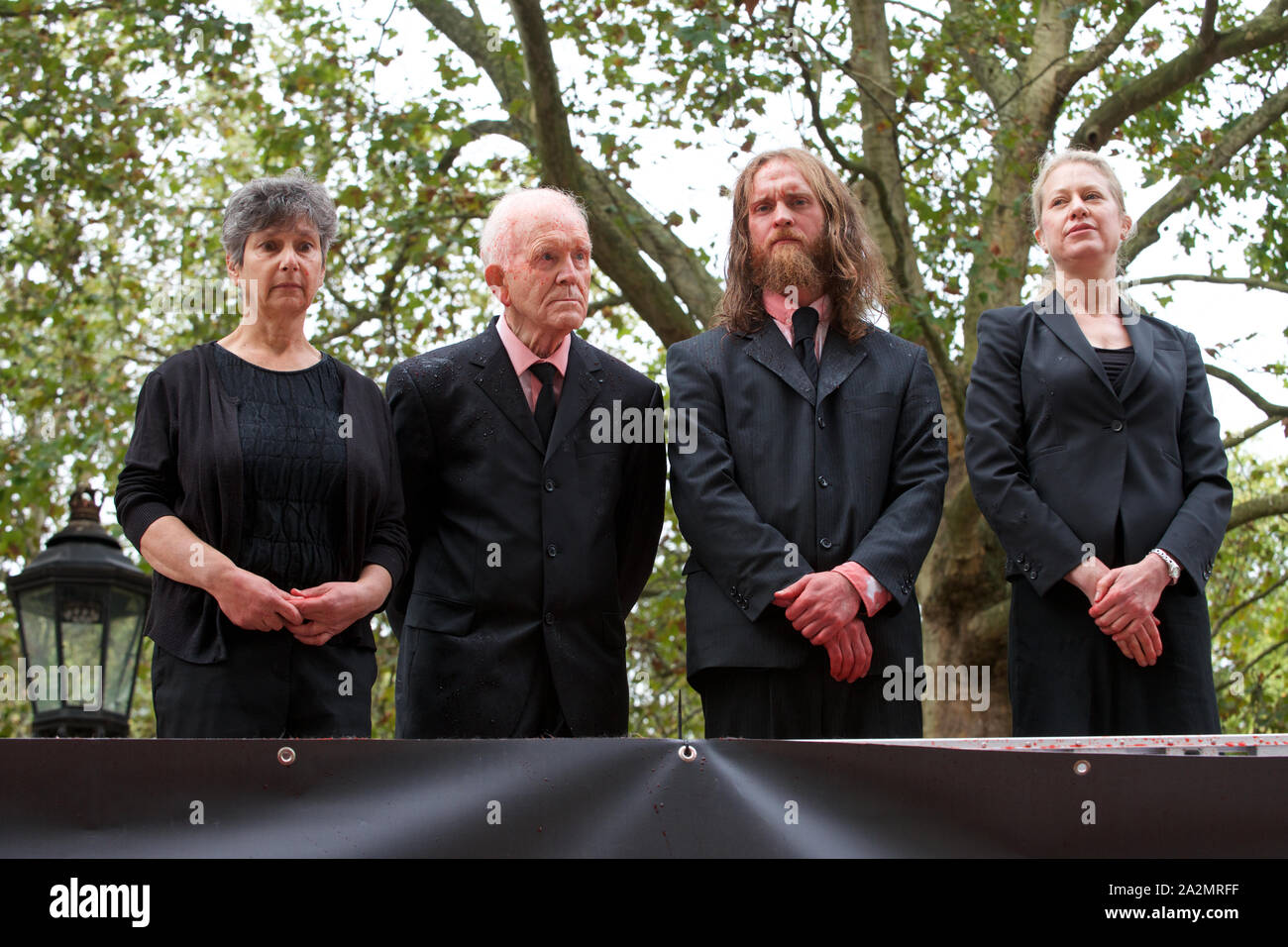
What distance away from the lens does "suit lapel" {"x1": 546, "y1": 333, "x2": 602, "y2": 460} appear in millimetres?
4121

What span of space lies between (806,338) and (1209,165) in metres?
6.00

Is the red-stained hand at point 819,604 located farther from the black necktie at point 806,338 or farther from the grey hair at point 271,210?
the grey hair at point 271,210

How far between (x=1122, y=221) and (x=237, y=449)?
2488 millimetres

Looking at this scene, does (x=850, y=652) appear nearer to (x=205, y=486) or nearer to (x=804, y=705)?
(x=804, y=705)

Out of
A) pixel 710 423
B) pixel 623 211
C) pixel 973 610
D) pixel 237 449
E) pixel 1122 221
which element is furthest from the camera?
pixel 623 211

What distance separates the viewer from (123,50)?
10438 mm

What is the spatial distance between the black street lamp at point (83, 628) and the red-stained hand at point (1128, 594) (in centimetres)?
416

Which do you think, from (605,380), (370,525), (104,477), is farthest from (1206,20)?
(104,477)

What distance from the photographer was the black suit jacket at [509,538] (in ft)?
12.8

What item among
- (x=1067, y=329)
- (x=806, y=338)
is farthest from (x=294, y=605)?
(x=1067, y=329)

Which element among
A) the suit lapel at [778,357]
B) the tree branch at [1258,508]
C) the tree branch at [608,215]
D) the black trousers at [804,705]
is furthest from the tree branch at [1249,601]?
the black trousers at [804,705]
